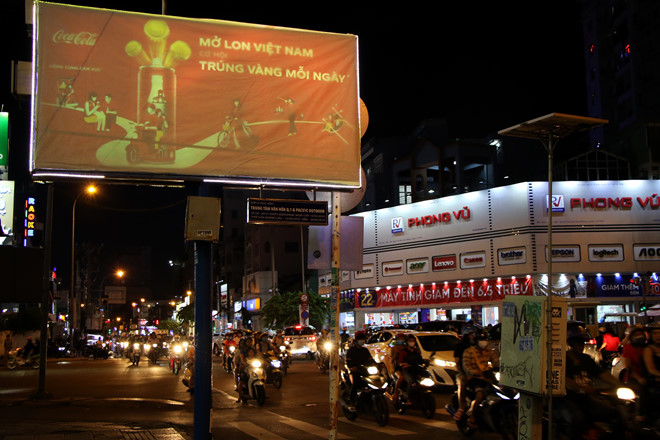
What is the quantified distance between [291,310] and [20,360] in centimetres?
2124

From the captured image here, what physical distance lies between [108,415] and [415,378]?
7076 mm

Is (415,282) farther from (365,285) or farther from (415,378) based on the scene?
(415,378)

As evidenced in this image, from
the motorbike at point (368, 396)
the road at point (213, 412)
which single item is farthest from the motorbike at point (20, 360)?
the motorbike at point (368, 396)

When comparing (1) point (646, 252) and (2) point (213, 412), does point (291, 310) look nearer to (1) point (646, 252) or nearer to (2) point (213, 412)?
(1) point (646, 252)

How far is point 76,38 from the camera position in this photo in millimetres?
9016

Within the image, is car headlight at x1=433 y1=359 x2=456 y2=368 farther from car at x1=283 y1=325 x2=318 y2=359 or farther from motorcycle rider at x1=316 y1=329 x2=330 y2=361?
car at x1=283 y1=325 x2=318 y2=359

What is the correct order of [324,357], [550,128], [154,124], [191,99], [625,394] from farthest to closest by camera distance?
[324,357], [550,128], [625,394], [191,99], [154,124]

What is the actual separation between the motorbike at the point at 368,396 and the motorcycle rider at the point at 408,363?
434 millimetres

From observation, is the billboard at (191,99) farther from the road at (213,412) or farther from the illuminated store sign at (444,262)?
the illuminated store sign at (444,262)

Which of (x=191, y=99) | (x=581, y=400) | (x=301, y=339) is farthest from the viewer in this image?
(x=301, y=339)

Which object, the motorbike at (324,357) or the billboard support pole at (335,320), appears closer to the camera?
the billboard support pole at (335,320)

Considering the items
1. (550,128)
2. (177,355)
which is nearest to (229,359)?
(177,355)

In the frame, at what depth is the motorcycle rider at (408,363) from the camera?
1377 cm

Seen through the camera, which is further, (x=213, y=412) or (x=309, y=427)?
(x=213, y=412)
